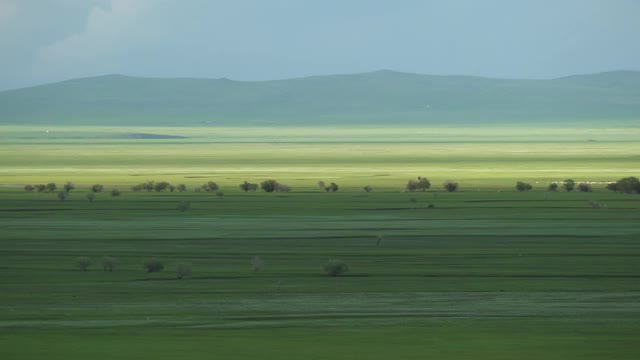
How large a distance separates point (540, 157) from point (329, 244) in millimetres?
67314

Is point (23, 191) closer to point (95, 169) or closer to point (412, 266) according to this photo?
point (95, 169)

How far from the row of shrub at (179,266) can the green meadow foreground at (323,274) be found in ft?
0.66

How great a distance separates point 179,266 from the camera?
29.1m

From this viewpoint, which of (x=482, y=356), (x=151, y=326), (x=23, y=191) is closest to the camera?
(x=482, y=356)

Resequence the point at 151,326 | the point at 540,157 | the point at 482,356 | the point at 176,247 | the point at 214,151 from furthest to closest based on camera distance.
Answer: the point at 214,151
the point at 540,157
the point at 176,247
the point at 151,326
the point at 482,356

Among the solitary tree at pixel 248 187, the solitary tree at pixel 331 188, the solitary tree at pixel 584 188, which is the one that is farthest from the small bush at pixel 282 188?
the solitary tree at pixel 584 188

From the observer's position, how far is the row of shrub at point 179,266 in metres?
29.1

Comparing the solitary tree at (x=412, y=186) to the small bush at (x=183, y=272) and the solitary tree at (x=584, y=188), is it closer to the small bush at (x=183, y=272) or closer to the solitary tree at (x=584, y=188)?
the solitary tree at (x=584, y=188)

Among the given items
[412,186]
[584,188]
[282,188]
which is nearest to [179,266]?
[282,188]

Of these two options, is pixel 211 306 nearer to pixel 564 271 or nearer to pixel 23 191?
pixel 564 271

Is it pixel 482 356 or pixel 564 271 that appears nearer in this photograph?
pixel 482 356

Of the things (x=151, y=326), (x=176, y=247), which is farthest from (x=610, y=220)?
(x=151, y=326)

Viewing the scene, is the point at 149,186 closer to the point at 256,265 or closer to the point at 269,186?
the point at 269,186

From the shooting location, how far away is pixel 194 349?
18922mm
